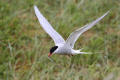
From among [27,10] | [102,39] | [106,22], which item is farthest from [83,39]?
[27,10]

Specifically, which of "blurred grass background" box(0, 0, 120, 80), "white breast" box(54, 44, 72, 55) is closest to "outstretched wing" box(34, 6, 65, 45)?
"white breast" box(54, 44, 72, 55)

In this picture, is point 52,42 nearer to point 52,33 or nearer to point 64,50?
point 52,33

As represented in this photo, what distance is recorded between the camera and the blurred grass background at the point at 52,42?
532 cm

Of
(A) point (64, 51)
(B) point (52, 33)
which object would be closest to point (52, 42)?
(B) point (52, 33)

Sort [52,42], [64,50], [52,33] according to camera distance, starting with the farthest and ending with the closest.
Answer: [52,42]
[52,33]
[64,50]

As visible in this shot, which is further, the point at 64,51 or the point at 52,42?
the point at 52,42

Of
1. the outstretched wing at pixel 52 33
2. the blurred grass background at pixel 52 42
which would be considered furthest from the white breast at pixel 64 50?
the blurred grass background at pixel 52 42

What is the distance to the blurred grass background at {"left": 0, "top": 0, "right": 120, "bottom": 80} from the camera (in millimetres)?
5320

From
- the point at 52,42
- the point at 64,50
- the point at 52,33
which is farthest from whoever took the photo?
the point at 52,42

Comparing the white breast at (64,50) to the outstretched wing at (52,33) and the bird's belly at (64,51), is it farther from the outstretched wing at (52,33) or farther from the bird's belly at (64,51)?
the outstretched wing at (52,33)

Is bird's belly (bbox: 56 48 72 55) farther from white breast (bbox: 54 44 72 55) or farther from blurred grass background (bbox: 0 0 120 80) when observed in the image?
blurred grass background (bbox: 0 0 120 80)

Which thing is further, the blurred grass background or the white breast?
the blurred grass background

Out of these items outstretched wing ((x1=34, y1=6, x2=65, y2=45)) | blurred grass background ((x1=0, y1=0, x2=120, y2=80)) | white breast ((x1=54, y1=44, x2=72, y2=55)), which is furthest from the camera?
blurred grass background ((x1=0, y1=0, x2=120, y2=80))

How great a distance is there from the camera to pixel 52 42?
19.0 feet
